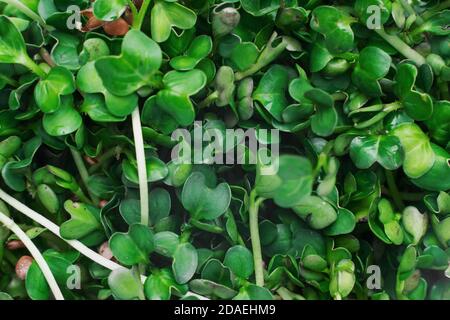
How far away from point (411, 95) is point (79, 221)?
0.34 meters

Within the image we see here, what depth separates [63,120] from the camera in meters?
0.58

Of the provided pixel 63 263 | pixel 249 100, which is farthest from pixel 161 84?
pixel 63 263

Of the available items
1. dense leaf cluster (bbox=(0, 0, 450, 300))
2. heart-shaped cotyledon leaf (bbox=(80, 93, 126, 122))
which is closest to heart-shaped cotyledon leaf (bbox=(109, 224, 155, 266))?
dense leaf cluster (bbox=(0, 0, 450, 300))

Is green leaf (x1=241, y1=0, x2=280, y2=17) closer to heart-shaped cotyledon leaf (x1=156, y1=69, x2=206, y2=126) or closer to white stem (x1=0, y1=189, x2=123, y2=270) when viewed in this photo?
heart-shaped cotyledon leaf (x1=156, y1=69, x2=206, y2=126)

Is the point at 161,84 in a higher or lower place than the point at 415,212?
higher

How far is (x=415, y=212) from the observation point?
58 centimetres

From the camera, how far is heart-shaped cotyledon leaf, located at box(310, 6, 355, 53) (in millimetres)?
562

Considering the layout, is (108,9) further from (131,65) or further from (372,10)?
(372,10)

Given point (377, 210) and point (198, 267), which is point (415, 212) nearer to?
point (377, 210)

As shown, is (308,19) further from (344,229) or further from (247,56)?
(344,229)

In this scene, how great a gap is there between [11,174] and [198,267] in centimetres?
21

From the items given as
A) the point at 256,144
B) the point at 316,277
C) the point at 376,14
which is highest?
the point at 376,14

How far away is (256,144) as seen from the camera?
1.93 ft

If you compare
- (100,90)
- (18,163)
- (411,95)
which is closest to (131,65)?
(100,90)
